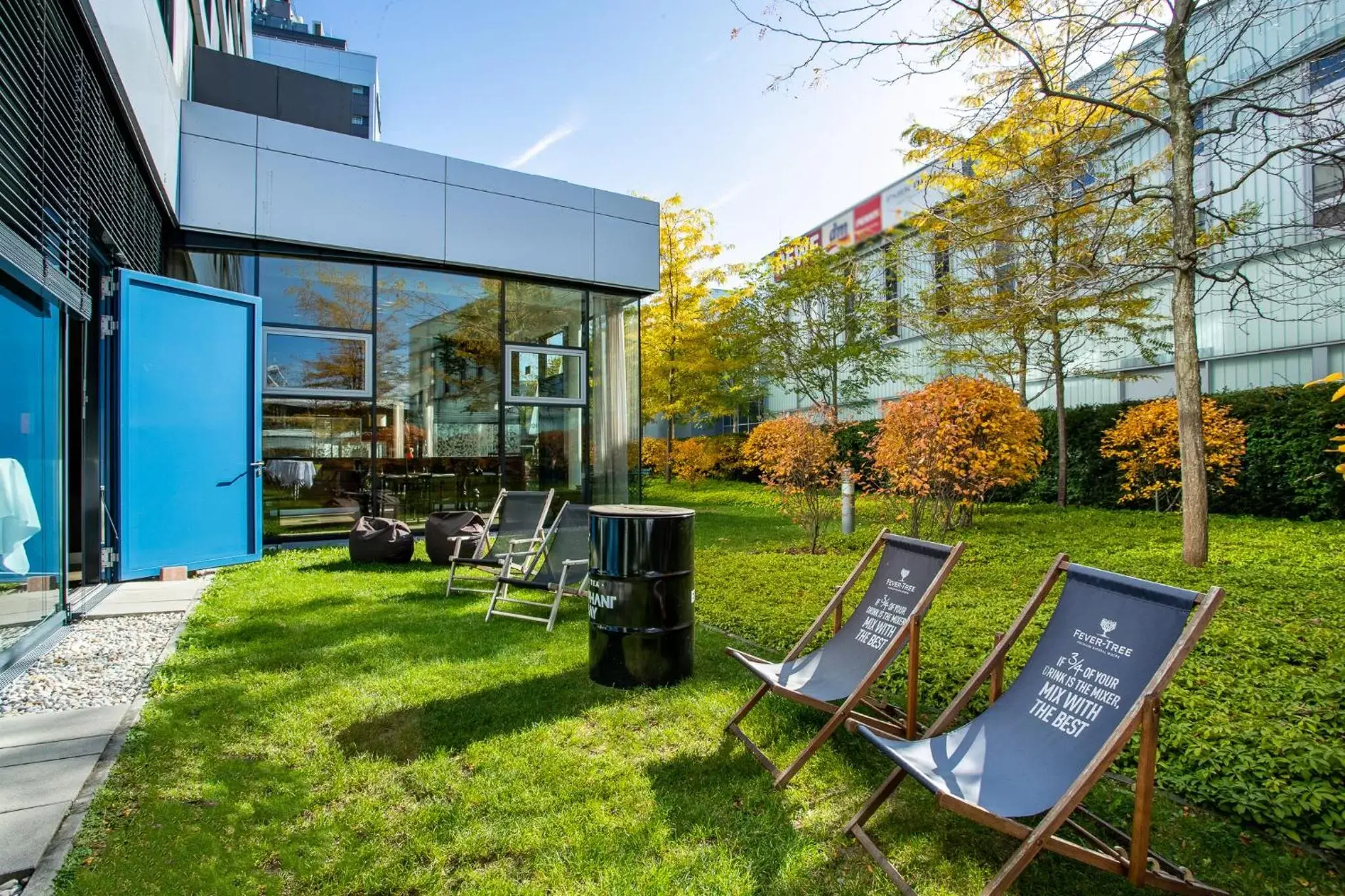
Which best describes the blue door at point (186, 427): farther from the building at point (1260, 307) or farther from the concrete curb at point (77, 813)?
the building at point (1260, 307)

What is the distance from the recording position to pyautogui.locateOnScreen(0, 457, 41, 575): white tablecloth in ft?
13.0

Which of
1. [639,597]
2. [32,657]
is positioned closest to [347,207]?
[32,657]

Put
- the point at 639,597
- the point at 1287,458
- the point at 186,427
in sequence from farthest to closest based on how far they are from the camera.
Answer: the point at 1287,458
the point at 186,427
the point at 639,597

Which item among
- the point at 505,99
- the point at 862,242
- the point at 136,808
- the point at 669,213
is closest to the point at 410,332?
the point at 505,99

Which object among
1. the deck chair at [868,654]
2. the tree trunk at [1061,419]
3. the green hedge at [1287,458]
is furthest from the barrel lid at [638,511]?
the tree trunk at [1061,419]

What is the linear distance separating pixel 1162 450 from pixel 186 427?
12.1 meters

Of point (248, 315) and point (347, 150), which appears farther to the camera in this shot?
point (347, 150)

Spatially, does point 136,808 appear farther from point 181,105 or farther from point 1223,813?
point 181,105

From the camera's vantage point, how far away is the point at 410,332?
31.2 ft

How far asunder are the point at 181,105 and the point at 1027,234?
1258 cm

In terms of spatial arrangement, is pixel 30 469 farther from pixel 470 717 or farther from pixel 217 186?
pixel 217 186

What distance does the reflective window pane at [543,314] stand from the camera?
10312 millimetres

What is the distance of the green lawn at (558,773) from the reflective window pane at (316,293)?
15.8 ft

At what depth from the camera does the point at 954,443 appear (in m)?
8.19
